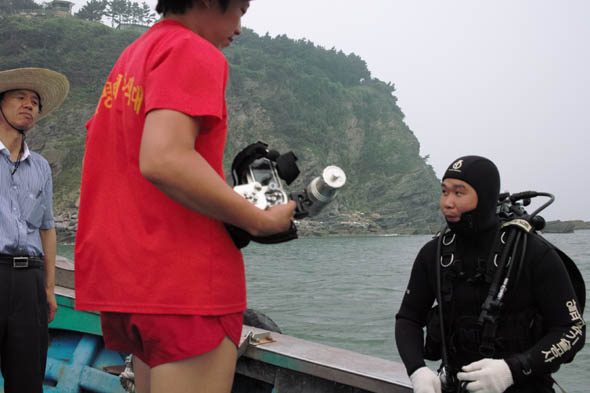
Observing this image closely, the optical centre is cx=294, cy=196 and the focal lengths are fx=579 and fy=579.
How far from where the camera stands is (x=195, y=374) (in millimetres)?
1339

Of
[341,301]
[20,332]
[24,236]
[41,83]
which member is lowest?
[341,301]

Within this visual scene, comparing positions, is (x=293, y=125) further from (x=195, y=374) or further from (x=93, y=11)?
(x=195, y=374)

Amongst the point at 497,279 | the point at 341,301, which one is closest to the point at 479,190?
the point at 497,279

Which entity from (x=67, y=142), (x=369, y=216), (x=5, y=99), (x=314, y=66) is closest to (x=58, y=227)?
(x=67, y=142)

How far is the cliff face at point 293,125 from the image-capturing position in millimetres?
73312

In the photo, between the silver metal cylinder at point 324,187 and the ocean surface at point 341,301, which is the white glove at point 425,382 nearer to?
the silver metal cylinder at point 324,187

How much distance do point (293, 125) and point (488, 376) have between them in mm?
92739

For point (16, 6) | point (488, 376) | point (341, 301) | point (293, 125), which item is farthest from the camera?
point (16, 6)

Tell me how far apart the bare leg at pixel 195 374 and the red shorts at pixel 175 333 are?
20 mm

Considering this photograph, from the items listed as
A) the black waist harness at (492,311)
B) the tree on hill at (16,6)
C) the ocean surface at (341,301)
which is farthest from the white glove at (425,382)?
the tree on hill at (16,6)

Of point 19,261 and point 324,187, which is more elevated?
point 324,187

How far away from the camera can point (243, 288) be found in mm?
1421

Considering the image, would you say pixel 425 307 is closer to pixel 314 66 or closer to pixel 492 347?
pixel 492 347

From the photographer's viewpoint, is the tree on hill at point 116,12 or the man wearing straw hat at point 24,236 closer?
the man wearing straw hat at point 24,236
